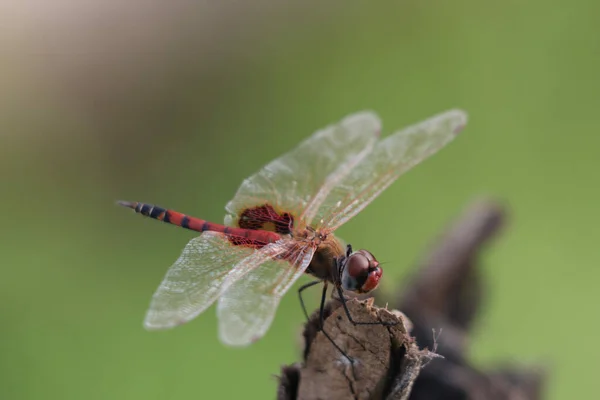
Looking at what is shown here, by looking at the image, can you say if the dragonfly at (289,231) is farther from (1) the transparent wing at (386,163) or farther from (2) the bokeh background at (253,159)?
(2) the bokeh background at (253,159)

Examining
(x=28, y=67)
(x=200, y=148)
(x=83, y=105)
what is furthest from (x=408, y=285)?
(x=28, y=67)

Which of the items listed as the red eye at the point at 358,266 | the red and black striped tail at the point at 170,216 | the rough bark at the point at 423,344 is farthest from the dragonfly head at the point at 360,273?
the red and black striped tail at the point at 170,216

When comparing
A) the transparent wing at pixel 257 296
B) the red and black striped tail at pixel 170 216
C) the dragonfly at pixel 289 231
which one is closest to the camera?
the transparent wing at pixel 257 296

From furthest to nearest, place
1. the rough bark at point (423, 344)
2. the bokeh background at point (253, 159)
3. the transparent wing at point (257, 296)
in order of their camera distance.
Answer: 1. the bokeh background at point (253, 159)
2. the transparent wing at point (257, 296)
3. the rough bark at point (423, 344)

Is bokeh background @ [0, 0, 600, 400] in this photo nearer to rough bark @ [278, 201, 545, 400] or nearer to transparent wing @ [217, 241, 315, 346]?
rough bark @ [278, 201, 545, 400]

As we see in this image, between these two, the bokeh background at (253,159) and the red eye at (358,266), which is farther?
the bokeh background at (253,159)

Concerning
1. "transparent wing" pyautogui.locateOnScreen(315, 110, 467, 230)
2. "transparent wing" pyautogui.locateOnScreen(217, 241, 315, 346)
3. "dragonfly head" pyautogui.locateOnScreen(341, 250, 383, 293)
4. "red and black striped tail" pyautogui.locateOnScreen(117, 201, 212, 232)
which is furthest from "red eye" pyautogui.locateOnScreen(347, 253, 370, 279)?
"red and black striped tail" pyautogui.locateOnScreen(117, 201, 212, 232)

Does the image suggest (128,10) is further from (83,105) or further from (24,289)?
(24,289)
